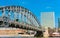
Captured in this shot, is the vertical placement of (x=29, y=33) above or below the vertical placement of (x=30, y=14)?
below

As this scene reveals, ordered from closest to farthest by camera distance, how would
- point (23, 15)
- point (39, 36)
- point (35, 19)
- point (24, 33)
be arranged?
point (23, 15), point (35, 19), point (39, 36), point (24, 33)

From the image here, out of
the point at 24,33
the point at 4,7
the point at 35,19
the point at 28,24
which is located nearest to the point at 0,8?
the point at 4,7

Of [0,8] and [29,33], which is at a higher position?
[0,8]

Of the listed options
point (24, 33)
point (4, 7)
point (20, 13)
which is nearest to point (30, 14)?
point (20, 13)

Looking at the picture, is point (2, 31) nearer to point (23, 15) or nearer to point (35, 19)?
point (35, 19)

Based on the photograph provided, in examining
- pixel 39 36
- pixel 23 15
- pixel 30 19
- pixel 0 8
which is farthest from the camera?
pixel 39 36

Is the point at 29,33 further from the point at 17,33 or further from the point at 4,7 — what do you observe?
the point at 4,7

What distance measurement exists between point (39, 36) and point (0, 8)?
31.5m

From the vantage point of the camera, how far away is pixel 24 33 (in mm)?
129000

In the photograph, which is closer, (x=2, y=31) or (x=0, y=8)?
(x=0, y=8)

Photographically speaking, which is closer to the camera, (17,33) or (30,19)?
(30,19)

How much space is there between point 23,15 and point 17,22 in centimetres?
512

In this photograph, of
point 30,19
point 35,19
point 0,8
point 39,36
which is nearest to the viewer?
point 0,8

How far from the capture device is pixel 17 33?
5133 inches
